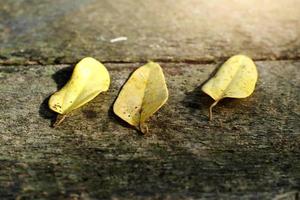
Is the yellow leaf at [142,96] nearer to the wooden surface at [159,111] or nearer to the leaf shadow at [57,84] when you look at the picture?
the wooden surface at [159,111]

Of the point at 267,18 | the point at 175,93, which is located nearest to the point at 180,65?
the point at 175,93

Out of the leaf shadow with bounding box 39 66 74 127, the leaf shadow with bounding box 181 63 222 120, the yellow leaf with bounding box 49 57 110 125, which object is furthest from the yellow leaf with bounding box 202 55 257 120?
the leaf shadow with bounding box 39 66 74 127

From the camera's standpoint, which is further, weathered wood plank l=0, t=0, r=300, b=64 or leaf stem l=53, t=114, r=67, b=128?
weathered wood plank l=0, t=0, r=300, b=64

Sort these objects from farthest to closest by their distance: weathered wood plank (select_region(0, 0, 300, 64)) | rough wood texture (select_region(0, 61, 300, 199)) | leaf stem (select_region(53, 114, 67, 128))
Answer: weathered wood plank (select_region(0, 0, 300, 64)) → leaf stem (select_region(53, 114, 67, 128)) → rough wood texture (select_region(0, 61, 300, 199))

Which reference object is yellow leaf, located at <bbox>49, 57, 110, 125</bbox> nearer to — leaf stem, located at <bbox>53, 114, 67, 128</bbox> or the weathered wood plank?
leaf stem, located at <bbox>53, 114, 67, 128</bbox>

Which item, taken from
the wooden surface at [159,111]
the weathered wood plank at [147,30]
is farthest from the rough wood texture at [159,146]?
the weathered wood plank at [147,30]

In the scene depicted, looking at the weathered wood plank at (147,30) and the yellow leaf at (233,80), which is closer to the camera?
the yellow leaf at (233,80)

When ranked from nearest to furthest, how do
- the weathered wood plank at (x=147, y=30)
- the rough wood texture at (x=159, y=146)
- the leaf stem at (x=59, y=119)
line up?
1. the rough wood texture at (x=159, y=146)
2. the leaf stem at (x=59, y=119)
3. the weathered wood plank at (x=147, y=30)

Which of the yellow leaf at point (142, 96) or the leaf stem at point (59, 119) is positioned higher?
the yellow leaf at point (142, 96)
